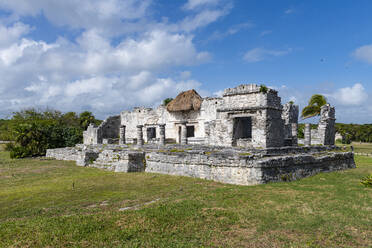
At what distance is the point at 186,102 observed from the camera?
70.4 ft

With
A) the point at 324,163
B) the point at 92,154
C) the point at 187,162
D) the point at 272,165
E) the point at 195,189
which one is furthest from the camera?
the point at 92,154

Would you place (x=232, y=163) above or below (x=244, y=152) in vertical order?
below

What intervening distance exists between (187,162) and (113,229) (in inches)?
192

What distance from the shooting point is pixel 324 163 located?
31.4 feet

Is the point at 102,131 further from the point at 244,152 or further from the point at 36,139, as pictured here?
the point at 244,152

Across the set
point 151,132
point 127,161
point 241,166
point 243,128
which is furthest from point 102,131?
point 241,166

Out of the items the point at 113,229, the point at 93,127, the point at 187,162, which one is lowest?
the point at 113,229

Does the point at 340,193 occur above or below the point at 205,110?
below

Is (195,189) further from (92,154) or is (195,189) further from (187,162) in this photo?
(92,154)

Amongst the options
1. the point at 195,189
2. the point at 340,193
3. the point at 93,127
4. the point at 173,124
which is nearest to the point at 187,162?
the point at 195,189

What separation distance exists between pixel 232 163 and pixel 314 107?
20.0m

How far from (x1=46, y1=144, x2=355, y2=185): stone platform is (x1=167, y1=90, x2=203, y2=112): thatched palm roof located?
9916 mm

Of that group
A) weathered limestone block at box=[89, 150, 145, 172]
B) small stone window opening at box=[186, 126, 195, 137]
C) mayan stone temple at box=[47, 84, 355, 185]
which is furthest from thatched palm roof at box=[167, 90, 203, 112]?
weathered limestone block at box=[89, 150, 145, 172]

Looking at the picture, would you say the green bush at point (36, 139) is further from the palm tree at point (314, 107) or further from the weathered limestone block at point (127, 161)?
the palm tree at point (314, 107)
